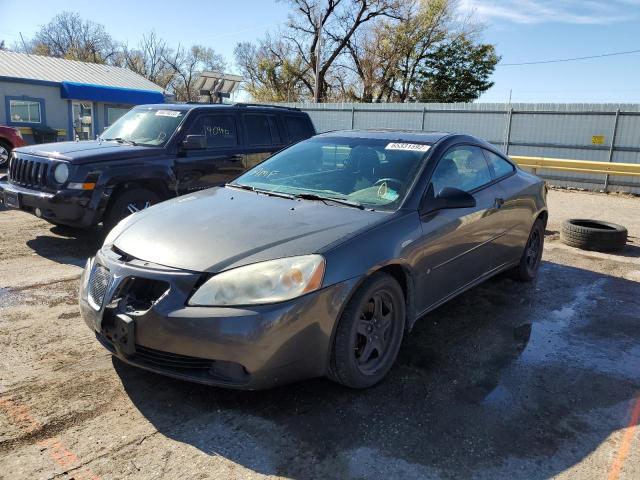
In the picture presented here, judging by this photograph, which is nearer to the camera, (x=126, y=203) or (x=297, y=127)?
(x=126, y=203)

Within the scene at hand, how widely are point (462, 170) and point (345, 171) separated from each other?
1.02 metres

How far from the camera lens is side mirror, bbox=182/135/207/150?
21.6 feet

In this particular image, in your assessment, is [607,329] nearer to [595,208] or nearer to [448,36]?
[595,208]

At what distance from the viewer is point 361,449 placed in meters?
2.61

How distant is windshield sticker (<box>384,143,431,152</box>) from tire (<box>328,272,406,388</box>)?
1.27 m

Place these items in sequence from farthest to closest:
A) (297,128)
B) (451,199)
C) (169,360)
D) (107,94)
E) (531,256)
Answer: (107,94) < (297,128) < (531,256) < (451,199) < (169,360)

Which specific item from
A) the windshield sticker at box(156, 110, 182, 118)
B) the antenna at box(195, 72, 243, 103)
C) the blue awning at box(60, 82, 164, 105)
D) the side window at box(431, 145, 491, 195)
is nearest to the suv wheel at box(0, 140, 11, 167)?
the antenna at box(195, 72, 243, 103)

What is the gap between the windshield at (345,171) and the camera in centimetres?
376

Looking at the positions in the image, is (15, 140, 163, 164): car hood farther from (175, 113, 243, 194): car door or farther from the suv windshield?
(175, 113, 243, 194): car door

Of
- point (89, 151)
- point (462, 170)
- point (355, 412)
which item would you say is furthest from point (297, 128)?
point (355, 412)

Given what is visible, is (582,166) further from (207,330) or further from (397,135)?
(207,330)

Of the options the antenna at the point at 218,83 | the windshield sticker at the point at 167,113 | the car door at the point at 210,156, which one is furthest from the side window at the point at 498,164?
the antenna at the point at 218,83

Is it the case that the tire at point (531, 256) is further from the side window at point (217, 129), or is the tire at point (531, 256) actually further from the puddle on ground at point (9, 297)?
the puddle on ground at point (9, 297)

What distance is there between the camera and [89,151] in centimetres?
623
